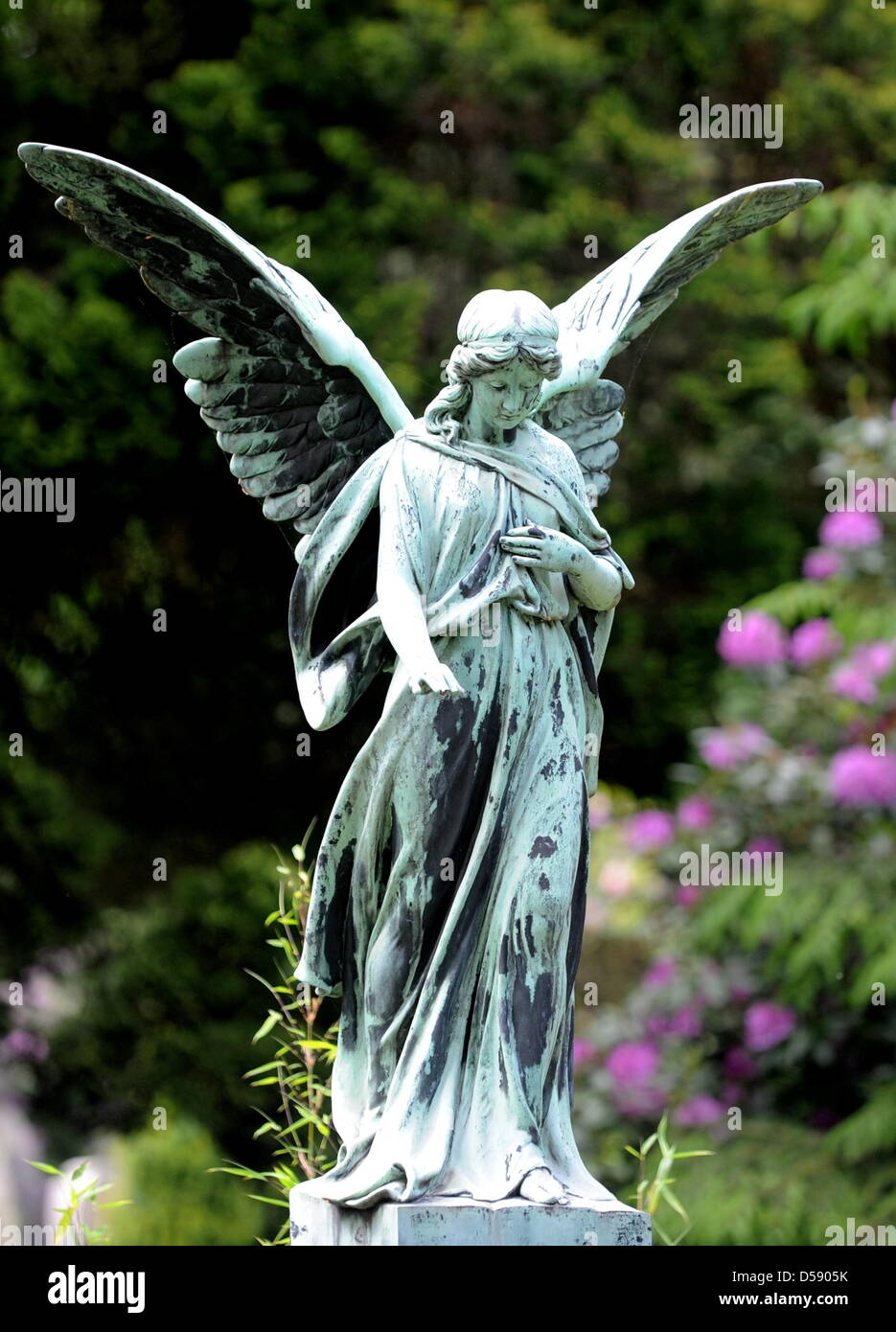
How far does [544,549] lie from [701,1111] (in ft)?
18.2

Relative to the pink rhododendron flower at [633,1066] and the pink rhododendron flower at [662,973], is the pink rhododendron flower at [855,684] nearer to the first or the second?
the pink rhododendron flower at [662,973]

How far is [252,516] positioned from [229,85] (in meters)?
2.14

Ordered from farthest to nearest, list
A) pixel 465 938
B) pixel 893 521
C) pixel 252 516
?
pixel 252 516
pixel 893 521
pixel 465 938

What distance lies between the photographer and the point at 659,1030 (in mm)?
11352

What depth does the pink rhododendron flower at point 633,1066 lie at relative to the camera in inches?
441

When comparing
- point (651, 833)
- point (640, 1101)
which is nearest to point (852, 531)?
point (651, 833)

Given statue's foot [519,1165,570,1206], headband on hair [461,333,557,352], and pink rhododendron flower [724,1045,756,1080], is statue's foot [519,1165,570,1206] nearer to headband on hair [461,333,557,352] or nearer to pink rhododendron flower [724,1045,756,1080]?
headband on hair [461,333,557,352]

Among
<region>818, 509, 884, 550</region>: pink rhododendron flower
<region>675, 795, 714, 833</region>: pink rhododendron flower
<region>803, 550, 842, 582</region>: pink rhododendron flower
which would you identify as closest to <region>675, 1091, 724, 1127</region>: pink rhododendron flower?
<region>675, 795, 714, 833</region>: pink rhododendron flower

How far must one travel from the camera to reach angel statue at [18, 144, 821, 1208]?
585cm

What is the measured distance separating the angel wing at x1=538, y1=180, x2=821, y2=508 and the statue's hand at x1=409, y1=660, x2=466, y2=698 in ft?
3.10

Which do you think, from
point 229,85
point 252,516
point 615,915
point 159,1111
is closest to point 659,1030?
point 615,915

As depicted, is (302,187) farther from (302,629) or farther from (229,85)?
(302,629)

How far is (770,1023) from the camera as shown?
1098 centimetres

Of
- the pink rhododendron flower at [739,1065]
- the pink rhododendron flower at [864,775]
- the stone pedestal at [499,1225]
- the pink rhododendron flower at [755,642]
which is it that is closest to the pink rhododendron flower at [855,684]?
the pink rhododendron flower at [864,775]
